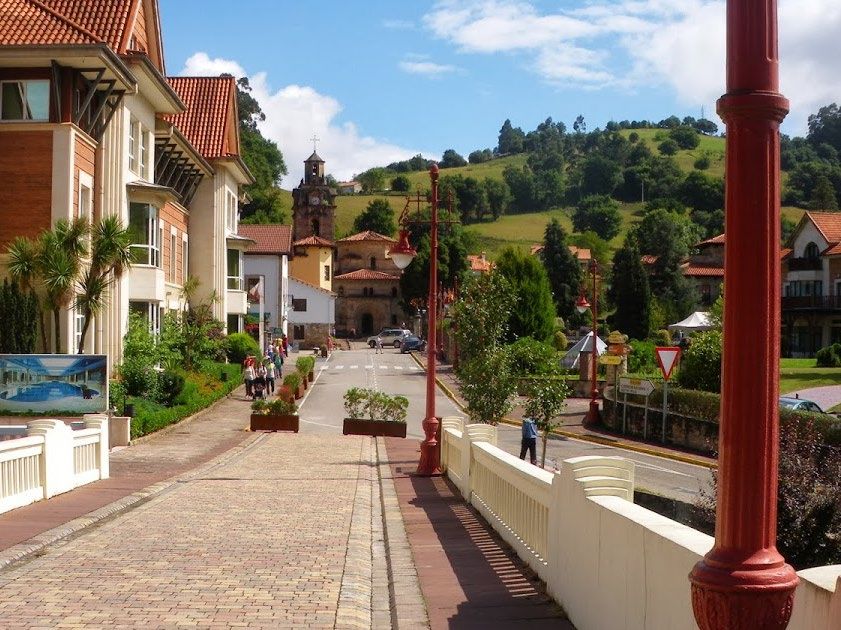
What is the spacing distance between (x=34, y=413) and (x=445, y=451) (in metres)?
10.0

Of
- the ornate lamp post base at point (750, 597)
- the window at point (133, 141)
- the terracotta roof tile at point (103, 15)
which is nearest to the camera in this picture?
the ornate lamp post base at point (750, 597)

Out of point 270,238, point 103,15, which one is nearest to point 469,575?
point 103,15

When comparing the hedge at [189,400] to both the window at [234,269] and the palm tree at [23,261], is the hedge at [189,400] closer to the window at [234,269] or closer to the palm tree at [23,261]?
the palm tree at [23,261]

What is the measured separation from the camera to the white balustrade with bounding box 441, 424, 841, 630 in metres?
5.06

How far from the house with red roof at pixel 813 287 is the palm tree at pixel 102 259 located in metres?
59.5

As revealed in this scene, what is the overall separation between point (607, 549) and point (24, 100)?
26666 mm

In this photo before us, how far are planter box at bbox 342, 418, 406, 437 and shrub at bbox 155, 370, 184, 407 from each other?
217 inches

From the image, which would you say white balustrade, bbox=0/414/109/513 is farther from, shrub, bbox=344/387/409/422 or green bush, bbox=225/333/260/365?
green bush, bbox=225/333/260/365

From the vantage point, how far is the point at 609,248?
522 feet

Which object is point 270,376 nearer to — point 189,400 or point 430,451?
point 189,400

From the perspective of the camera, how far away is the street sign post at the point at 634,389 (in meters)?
38.9

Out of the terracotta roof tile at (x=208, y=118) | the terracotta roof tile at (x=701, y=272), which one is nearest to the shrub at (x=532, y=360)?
the terracotta roof tile at (x=208, y=118)

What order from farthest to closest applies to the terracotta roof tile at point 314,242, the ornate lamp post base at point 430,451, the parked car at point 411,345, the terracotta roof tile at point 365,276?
the terracotta roof tile at point 365,276 < the terracotta roof tile at point 314,242 < the parked car at point 411,345 < the ornate lamp post base at point 430,451

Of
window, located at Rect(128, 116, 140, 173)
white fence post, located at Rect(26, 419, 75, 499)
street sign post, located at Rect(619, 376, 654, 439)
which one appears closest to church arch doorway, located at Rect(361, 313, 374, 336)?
street sign post, located at Rect(619, 376, 654, 439)
